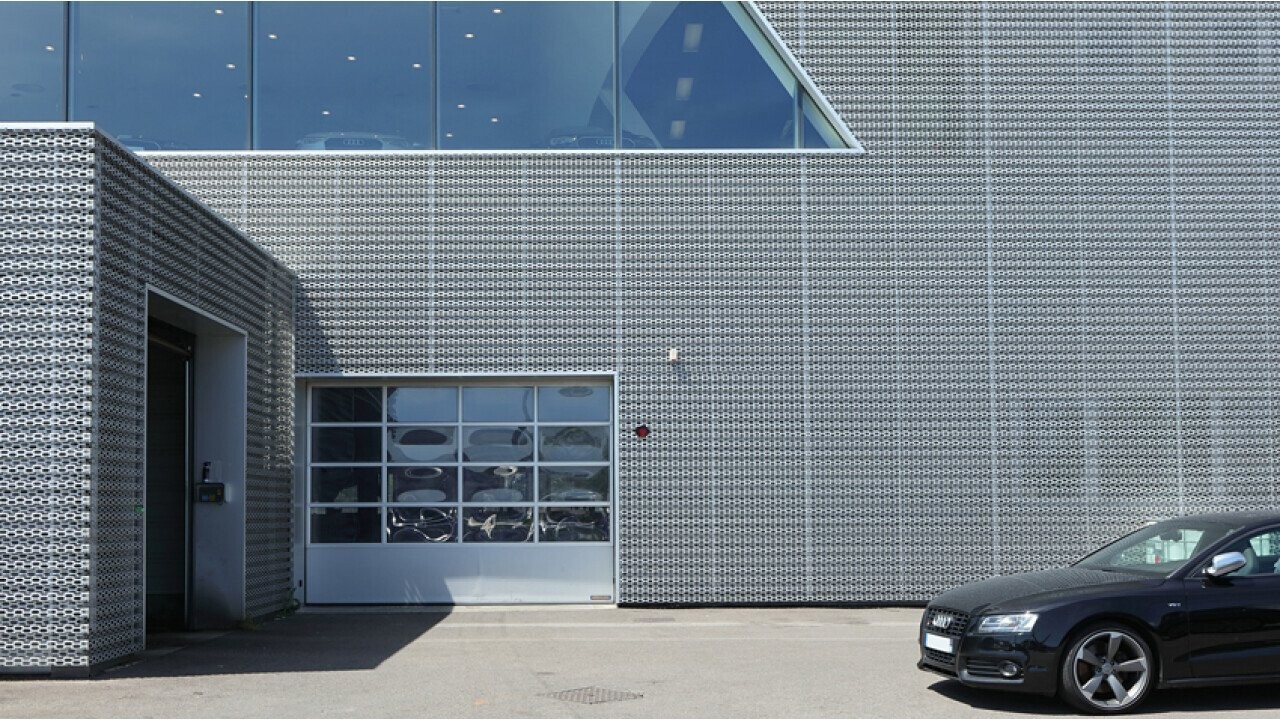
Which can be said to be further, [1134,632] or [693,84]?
[693,84]

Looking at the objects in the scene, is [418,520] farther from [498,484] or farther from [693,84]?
[693,84]

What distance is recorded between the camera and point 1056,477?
629 inches

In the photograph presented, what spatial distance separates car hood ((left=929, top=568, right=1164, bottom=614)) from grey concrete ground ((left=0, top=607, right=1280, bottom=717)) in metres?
0.64

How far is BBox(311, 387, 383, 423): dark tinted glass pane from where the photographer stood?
16.6 metres

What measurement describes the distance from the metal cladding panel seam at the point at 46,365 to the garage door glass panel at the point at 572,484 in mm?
6706

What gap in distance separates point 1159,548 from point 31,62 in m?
13.0

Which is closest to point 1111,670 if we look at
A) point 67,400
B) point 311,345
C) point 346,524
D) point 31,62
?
point 67,400

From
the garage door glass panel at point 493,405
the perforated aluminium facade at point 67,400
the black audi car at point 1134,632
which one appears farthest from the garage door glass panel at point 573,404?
the black audi car at point 1134,632

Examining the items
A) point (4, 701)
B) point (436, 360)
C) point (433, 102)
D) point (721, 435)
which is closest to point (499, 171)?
point (433, 102)

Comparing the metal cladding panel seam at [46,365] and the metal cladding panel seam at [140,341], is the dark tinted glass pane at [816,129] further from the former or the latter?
the metal cladding panel seam at [46,365]

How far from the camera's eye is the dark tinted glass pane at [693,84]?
1634 cm

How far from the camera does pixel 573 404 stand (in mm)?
16547

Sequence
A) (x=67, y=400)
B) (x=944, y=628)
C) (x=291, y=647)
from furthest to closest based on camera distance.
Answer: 1. (x=291, y=647)
2. (x=67, y=400)
3. (x=944, y=628)

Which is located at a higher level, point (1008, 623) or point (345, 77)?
Result: point (345, 77)
